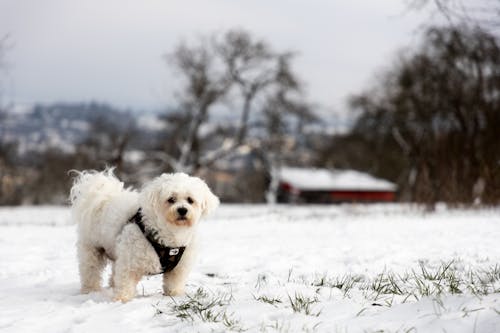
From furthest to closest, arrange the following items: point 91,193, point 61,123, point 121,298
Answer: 1. point 61,123
2. point 91,193
3. point 121,298

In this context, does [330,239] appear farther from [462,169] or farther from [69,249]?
[462,169]

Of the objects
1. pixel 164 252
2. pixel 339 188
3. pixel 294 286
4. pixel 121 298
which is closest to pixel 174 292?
pixel 164 252

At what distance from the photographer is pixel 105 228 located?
554 cm

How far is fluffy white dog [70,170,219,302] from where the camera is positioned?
5051mm

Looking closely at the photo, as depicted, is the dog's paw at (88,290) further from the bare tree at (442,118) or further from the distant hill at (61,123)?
the distant hill at (61,123)

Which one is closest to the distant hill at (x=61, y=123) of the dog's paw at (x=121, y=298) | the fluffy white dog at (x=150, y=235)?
the fluffy white dog at (x=150, y=235)

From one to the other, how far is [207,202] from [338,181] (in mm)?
42572

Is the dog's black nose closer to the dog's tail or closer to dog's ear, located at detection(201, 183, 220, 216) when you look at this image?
dog's ear, located at detection(201, 183, 220, 216)

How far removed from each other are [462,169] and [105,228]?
14.2 meters

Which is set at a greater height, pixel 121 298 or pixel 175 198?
pixel 175 198

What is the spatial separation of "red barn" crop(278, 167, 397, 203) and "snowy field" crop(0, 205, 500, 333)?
35.3 m

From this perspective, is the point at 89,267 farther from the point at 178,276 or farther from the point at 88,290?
the point at 178,276

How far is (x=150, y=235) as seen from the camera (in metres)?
5.15

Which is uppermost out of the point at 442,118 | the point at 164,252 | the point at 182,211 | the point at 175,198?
the point at 442,118
